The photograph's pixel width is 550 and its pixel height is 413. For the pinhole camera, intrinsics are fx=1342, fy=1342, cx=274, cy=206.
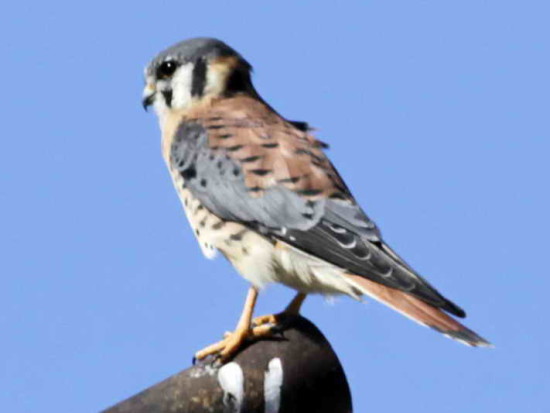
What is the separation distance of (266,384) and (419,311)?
47.6 inches

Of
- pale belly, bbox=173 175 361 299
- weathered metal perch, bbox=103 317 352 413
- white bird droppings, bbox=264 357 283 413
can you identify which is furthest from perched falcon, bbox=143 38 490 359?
white bird droppings, bbox=264 357 283 413

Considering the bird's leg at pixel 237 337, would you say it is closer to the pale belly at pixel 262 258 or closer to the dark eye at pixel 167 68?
the pale belly at pixel 262 258

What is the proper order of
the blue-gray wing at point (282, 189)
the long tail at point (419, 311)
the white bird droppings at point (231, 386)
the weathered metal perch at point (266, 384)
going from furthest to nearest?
the blue-gray wing at point (282, 189) < the long tail at point (419, 311) < the white bird droppings at point (231, 386) < the weathered metal perch at point (266, 384)

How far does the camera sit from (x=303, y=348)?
3.62 meters

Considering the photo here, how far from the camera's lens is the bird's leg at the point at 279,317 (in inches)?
170

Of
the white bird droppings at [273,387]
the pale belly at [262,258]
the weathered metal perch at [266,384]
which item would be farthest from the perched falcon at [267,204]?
the white bird droppings at [273,387]

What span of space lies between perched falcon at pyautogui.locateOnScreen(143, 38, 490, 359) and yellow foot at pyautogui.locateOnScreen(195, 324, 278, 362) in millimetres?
13

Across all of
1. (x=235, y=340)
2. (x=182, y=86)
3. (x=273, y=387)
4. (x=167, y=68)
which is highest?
(x=167, y=68)

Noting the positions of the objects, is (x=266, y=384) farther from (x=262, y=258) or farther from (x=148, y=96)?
Result: (x=148, y=96)

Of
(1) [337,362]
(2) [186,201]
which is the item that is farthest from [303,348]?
(2) [186,201]

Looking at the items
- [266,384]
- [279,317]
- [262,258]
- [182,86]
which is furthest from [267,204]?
[266,384]

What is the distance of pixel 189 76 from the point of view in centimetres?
612

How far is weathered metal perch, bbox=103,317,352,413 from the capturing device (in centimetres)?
322

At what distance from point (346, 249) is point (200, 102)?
1.44 m
